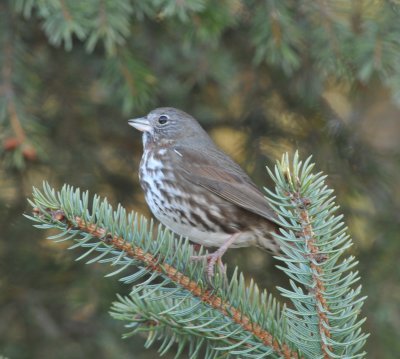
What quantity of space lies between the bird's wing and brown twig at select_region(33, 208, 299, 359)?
53.3 inches

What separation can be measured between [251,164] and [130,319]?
239 cm

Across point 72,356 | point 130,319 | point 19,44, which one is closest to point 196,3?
point 19,44

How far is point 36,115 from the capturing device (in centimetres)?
457

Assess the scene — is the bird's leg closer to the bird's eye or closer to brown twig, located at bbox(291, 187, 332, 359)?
brown twig, located at bbox(291, 187, 332, 359)

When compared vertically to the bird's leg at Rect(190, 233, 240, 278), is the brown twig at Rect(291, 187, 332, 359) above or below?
above

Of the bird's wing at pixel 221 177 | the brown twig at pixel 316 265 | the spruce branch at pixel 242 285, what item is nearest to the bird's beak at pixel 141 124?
the bird's wing at pixel 221 177

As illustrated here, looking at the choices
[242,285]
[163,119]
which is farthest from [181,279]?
[163,119]

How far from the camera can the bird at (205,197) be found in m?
4.16

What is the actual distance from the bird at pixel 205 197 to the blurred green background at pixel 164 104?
14.3 inches

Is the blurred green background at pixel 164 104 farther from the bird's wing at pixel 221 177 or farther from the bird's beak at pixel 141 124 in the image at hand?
the bird's wing at pixel 221 177

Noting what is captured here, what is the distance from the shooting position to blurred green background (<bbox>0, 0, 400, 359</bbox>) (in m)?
3.79

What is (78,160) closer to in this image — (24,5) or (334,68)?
(24,5)

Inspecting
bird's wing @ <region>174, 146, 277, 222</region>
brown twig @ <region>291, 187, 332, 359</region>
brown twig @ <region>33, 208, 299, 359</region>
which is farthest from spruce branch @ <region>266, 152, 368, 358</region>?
bird's wing @ <region>174, 146, 277, 222</region>

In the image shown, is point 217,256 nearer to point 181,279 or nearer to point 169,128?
point 181,279
